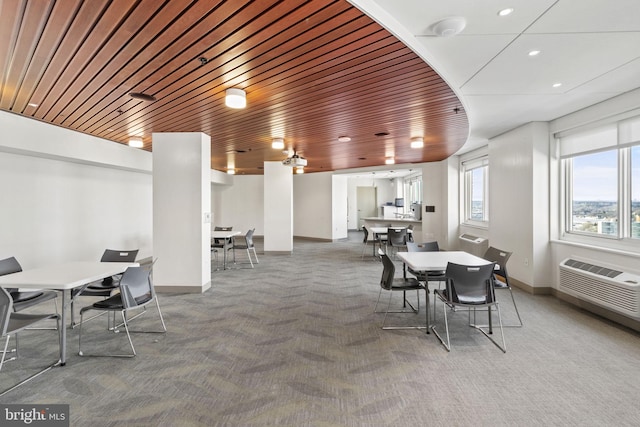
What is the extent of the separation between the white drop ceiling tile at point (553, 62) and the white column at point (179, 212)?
4.59 metres

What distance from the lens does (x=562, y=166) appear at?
17.6 feet

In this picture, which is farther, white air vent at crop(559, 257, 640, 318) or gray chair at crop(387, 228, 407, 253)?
gray chair at crop(387, 228, 407, 253)

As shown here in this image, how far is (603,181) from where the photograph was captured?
15.5 ft

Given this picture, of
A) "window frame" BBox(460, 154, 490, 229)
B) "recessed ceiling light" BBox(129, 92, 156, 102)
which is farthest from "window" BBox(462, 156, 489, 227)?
"recessed ceiling light" BBox(129, 92, 156, 102)

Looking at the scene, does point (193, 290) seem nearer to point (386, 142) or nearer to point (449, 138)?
point (386, 142)

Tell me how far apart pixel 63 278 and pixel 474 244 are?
7977mm

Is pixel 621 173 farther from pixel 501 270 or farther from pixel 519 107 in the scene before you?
pixel 501 270

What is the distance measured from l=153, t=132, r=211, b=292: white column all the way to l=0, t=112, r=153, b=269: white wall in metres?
1.72

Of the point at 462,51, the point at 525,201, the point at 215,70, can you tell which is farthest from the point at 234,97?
the point at 525,201

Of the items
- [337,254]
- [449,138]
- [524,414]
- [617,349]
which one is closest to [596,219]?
[617,349]

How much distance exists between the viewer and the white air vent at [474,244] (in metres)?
7.49

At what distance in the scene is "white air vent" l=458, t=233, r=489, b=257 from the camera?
24.6ft

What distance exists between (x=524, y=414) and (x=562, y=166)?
15.2 ft

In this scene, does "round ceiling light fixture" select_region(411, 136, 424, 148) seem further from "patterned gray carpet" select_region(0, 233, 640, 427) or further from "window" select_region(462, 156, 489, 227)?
"patterned gray carpet" select_region(0, 233, 640, 427)
